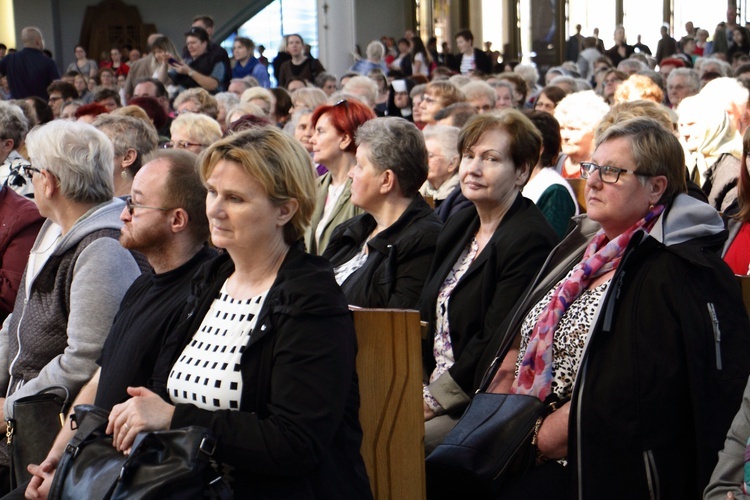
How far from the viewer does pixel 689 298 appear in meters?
2.47

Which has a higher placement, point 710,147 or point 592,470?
point 710,147

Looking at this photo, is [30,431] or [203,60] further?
[203,60]

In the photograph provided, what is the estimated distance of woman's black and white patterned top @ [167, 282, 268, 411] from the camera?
2252 millimetres

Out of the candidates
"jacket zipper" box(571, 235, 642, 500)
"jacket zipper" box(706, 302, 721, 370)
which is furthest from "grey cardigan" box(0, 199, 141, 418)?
"jacket zipper" box(706, 302, 721, 370)

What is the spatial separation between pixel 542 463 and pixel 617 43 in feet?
56.2

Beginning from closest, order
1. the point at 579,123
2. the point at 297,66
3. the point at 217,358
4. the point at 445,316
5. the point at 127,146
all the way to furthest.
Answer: the point at 217,358
the point at 445,316
the point at 127,146
the point at 579,123
the point at 297,66

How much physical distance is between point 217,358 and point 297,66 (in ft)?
Answer: 33.2

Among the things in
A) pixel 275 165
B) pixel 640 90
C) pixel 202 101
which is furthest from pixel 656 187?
pixel 202 101

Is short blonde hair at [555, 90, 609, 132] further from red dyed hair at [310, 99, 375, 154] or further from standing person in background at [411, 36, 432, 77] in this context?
standing person in background at [411, 36, 432, 77]

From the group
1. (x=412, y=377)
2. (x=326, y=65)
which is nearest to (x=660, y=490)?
(x=412, y=377)

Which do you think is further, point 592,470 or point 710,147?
point 710,147

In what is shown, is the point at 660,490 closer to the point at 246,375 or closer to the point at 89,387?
the point at 246,375

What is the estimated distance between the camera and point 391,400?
242cm

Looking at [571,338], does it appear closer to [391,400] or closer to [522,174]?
[391,400]
